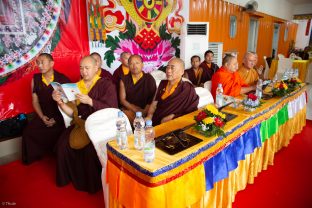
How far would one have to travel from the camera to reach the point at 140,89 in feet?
9.88

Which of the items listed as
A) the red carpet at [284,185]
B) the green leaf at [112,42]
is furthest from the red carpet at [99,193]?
the green leaf at [112,42]

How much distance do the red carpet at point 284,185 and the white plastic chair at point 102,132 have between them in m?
1.16

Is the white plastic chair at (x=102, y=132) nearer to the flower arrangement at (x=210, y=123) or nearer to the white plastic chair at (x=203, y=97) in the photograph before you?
the flower arrangement at (x=210, y=123)

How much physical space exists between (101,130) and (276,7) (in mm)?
10978

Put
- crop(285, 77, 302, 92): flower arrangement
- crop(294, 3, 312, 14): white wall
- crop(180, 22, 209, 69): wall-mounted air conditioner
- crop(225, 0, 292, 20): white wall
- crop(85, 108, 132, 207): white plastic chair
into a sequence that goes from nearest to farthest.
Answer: crop(85, 108, 132, 207): white plastic chair → crop(285, 77, 302, 92): flower arrangement → crop(180, 22, 209, 69): wall-mounted air conditioner → crop(225, 0, 292, 20): white wall → crop(294, 3, 312, 14): white wall

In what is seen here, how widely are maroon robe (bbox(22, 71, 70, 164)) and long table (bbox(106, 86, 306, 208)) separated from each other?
162 cm

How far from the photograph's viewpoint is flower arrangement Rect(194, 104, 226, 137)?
4.96ft

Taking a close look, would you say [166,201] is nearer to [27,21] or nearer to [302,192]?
[302,192]

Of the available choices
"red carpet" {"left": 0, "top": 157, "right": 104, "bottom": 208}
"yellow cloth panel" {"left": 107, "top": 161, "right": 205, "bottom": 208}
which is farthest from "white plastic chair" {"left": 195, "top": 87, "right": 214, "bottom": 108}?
"red carpet" {"left": 0, "top": 157, "right": 104, "bottom": 208}

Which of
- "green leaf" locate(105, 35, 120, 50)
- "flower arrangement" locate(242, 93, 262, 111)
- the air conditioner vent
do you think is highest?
the air conditioner vent

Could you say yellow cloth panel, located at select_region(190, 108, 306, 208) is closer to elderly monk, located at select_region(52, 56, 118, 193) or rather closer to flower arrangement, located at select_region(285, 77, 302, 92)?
flower arrangement, located at select_region(285, 77, 302, 92)

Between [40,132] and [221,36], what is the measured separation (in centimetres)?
551

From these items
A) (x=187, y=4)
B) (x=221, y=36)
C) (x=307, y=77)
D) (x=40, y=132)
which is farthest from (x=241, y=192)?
(x=307, y=77)

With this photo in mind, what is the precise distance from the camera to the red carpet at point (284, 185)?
1937 millimetres
